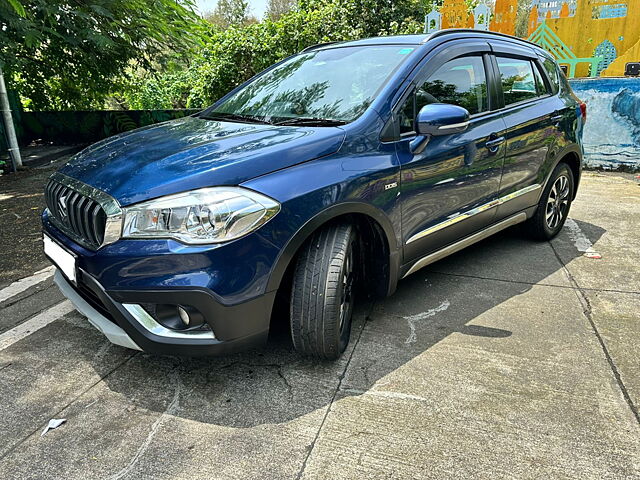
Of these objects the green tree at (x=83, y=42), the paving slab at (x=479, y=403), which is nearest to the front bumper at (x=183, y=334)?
the paving slab at (x=479, y=403)

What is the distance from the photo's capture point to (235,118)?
3221 millimetres

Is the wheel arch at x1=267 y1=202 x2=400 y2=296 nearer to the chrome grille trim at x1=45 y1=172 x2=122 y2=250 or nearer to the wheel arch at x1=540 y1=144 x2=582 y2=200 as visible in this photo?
the chrome grille trim at x1=45 y1=172 x2=122 y2=250

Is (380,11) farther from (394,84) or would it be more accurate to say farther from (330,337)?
(330,337)

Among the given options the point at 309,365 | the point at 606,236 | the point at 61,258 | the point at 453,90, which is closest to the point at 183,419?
the point at 309,365

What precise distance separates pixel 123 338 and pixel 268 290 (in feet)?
2.33

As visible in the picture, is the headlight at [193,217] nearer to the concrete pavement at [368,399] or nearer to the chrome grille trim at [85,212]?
the chrome grille trim at [85,212]

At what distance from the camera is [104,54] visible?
8438mm

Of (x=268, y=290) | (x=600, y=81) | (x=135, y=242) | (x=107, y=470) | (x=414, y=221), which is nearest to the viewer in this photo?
(x=107, y=470)

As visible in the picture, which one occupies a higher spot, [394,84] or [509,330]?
[394,84]

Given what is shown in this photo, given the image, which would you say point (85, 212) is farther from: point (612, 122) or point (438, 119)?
point (612, 122)

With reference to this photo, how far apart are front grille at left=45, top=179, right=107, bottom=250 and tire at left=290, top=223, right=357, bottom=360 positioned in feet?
3.07

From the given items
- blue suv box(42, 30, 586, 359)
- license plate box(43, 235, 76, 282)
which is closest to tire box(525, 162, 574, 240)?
blue suv box(42, 30, 586, 359)

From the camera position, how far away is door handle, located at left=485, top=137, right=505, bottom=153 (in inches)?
135

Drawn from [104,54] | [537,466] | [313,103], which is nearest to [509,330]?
[537,466]
